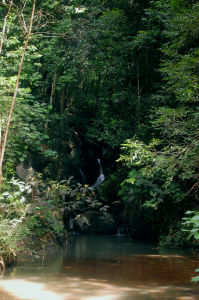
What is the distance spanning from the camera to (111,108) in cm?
1162

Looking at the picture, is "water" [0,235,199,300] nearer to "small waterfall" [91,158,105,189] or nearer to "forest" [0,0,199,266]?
"forest" [0,0,199,266]

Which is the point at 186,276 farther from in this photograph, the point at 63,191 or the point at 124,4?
the point at 124,4

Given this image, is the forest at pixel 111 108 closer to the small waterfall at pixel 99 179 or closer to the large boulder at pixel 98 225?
the large boulder at pixel 98 225

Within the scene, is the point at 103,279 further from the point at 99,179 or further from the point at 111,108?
the point at 99,179

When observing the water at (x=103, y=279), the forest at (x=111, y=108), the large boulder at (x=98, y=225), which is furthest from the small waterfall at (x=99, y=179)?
the water at (x=103, y=279)

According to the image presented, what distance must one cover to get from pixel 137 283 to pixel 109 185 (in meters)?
9.44

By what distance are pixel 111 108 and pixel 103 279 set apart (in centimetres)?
744

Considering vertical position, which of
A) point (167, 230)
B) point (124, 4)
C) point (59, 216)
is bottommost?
point (167, 230)

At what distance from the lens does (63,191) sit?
25.2ft

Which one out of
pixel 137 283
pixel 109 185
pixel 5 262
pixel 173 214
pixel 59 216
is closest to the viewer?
pixel 137 283

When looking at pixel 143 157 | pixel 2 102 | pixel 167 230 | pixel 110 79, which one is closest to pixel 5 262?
pixel 2 102

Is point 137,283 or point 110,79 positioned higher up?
point 110,79

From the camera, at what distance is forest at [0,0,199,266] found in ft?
24.4

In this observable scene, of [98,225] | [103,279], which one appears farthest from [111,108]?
[103,279]
